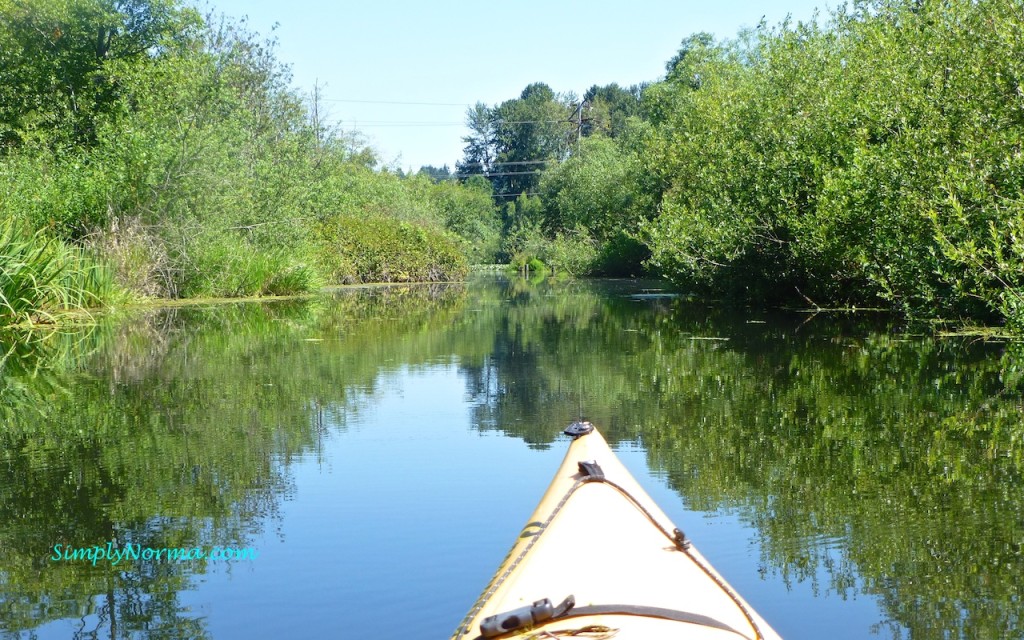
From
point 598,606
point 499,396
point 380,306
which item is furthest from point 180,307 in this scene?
point 598,606

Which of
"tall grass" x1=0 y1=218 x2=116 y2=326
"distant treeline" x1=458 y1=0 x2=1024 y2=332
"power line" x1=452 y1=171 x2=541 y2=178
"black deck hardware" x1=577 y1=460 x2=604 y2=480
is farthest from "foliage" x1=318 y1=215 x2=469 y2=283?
"power line" x1=452 y1=171 x2=541 y2=178

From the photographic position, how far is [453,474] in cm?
773

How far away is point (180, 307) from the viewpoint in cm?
2381

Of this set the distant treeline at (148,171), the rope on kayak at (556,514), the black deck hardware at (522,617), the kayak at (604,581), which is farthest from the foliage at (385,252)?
the black deck hardware at (522,617)

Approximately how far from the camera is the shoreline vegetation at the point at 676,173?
15.0 meters

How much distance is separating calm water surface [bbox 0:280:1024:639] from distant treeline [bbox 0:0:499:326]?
6414mm

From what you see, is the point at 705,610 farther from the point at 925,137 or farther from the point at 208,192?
the point at 208,192

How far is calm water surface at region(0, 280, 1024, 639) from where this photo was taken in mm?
5062

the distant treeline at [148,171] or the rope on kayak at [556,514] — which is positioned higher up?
the distant treeline at [148,171]

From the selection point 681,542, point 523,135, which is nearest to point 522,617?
point 681,542

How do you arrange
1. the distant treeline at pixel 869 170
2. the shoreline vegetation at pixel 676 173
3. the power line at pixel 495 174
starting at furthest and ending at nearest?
the power line at pixel 495 174 → the shoreline vegetation at pixel 676 173 → the distant treeline at pixel 869 170

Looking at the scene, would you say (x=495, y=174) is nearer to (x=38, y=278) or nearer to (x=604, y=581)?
(x=38, y=278)

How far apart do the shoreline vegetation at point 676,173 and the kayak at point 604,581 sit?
26.7 ft

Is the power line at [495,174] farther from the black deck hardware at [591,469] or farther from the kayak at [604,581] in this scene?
the kayak at [604,581]
